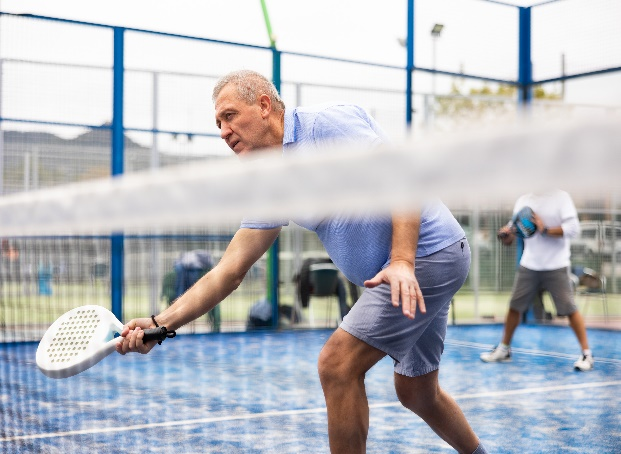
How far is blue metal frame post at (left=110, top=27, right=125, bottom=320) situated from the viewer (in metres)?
8.10

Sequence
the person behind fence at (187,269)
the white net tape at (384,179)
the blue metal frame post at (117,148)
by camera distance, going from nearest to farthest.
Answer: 1. the white net tape at (384,179)
2. the blue metal frame post at (117,148)
3. the person behind fence at (187,269)

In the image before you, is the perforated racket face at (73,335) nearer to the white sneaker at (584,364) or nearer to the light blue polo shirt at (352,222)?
the light blue polo shirt at (352,222)

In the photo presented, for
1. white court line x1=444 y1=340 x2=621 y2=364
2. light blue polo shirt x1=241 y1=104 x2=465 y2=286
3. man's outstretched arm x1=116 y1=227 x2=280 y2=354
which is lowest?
white court line x1=444 y1=340 x2=621 y2=364

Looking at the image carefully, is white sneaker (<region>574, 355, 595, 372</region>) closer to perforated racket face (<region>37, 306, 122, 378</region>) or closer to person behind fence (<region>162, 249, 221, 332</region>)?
person behind fence (<region>162, 249, 221, 332</region>)

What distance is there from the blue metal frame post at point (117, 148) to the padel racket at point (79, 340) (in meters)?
5.51

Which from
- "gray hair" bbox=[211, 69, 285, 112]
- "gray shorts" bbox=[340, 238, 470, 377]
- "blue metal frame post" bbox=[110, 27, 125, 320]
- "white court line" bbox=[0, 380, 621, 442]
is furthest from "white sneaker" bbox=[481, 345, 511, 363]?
"gray hair" bbox=[211, 69, 285, 112]

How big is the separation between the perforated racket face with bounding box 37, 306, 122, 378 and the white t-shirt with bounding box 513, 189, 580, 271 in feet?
14.9

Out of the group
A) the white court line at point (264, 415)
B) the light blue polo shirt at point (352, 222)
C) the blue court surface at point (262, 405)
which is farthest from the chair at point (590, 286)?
the light blue polo shirt at point (352, 222)

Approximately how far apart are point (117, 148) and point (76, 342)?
5.95 meters

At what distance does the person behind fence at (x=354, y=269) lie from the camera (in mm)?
2383

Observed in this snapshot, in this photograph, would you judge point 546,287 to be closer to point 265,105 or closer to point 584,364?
point 584,364

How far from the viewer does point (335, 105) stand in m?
2.66

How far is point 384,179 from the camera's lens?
106 cm

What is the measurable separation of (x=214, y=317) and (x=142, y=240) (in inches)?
46.8
